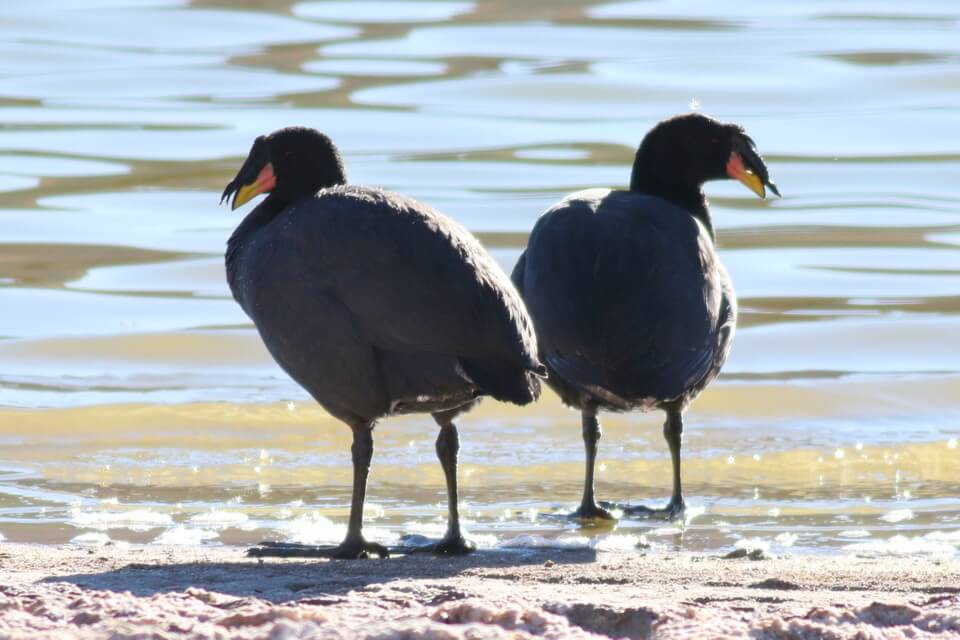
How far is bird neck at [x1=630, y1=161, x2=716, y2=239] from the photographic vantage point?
7.37 metres

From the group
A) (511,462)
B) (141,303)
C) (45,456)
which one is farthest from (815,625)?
(141,303)

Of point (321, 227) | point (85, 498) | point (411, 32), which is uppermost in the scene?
point (411, 32)

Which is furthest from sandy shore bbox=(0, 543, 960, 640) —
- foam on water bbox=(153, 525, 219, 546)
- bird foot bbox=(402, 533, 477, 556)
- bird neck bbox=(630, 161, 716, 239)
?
bird neck bbox=(630, 161, 716, 239)

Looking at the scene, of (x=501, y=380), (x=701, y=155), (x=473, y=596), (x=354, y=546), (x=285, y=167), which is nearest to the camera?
(x=473, y=596)

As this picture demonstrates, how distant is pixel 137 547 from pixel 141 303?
5.34m

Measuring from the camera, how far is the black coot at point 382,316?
528 centimetres

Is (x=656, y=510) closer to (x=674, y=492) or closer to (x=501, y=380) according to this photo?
(x=674, y=492)

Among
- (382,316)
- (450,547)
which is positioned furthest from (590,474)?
(382,316)

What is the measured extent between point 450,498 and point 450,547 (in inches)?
6.8

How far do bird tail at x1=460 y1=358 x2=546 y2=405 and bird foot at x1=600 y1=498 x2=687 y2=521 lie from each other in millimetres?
1319

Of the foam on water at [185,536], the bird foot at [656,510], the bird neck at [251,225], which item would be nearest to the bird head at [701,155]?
the bird foot at [656,510]

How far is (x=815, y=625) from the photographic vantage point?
144 inches

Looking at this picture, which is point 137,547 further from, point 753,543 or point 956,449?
point 956,449

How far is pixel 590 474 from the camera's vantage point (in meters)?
6.56
